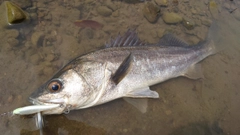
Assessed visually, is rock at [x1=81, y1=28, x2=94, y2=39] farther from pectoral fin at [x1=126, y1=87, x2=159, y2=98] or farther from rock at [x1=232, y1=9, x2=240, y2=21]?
rock at [x1=232, y1=9, x2=240, y2=21]

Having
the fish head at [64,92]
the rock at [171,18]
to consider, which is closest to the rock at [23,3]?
the fish head at [64,92]

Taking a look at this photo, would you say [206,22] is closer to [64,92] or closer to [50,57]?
[50,57]

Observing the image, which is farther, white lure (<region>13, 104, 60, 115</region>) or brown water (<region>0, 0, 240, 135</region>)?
brown water (<region>0, 0, 240, 135</region>)

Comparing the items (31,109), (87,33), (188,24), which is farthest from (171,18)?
(31,109)

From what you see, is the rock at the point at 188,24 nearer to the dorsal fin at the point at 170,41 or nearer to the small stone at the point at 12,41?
the dorsal fin at the point at 170,41

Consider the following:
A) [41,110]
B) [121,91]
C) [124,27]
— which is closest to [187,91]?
[121,91]

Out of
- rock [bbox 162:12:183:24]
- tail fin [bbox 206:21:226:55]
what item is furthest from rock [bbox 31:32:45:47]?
tail fin [bbox 206:21:226:55]
